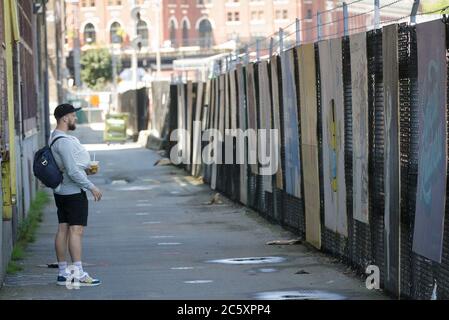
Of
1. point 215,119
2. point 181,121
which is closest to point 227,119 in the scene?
point 215,119

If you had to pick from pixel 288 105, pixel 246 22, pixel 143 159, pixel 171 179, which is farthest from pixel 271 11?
pixel 288 105

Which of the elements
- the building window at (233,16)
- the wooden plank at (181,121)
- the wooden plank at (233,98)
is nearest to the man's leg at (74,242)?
the wooden plank at (233,98)

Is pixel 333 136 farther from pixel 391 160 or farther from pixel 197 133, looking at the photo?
pixel 197 133

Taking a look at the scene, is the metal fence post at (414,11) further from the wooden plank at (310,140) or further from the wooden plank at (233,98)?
the wooden plank at (233,98)

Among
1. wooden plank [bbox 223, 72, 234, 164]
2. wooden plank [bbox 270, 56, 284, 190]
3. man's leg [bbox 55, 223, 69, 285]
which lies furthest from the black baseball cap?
wooden plank [bbox 223, 72, 234, 164]

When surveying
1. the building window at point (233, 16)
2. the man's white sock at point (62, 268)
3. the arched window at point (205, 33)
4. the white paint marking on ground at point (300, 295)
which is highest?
the building window at point (233, 16)

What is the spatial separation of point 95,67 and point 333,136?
12857 cm

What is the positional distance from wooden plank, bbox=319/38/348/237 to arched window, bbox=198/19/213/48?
5683 inches

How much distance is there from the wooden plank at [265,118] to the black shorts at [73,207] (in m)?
6.17

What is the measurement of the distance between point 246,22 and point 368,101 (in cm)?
13970

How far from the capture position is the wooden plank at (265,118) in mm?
17359

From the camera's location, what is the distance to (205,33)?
159 m

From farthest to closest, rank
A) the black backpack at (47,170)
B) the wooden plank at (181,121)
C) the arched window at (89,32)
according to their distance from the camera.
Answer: the arched window at (89,32) < the wooden plank at (181,121) < the black backpack at (47,170)
